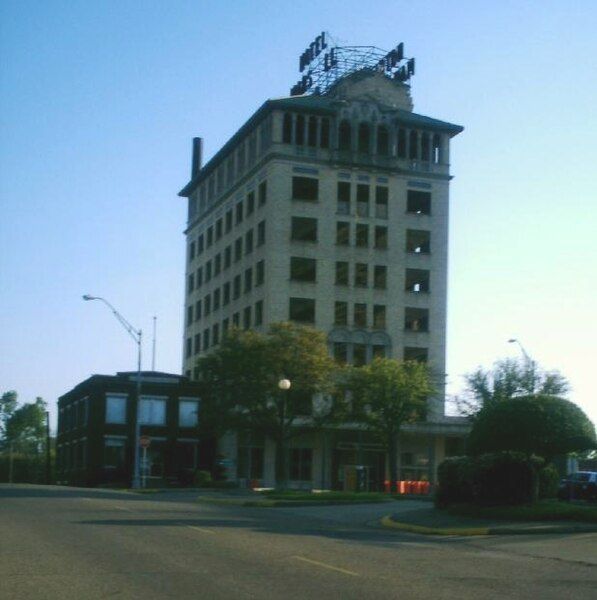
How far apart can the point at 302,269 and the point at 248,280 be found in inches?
231

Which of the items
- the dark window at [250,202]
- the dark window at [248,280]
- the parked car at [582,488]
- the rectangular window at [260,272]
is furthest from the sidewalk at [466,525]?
the dark window at [250,202]

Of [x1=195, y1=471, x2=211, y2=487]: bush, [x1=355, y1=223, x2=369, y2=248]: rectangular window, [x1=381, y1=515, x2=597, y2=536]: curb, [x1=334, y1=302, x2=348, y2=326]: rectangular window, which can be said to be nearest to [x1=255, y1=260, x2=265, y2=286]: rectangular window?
[x1=334, y1=302, x2=348, y2=326]: rectangular window

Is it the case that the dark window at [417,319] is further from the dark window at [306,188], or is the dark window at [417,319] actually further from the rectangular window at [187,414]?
the rectangular window at [187,414]

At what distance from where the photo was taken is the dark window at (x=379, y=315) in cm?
8888

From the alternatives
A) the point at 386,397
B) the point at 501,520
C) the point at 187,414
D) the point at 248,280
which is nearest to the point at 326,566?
the point at 501,520

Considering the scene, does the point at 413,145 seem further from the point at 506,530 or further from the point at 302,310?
the point at 506,530

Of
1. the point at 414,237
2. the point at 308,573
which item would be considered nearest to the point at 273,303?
the point at 414,237

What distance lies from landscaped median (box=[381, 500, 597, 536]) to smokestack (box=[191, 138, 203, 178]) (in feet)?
265

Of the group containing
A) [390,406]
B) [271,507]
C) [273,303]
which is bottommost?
[271,507]

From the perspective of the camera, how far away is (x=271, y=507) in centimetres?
4209

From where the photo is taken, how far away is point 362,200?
294 feet

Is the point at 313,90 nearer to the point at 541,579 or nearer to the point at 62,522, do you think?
the point at 62,522

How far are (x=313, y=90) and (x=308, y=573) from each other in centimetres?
8200

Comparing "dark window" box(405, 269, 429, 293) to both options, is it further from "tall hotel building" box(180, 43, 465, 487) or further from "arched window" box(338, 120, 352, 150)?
"arched window" box(338, 120, 352, 150)
